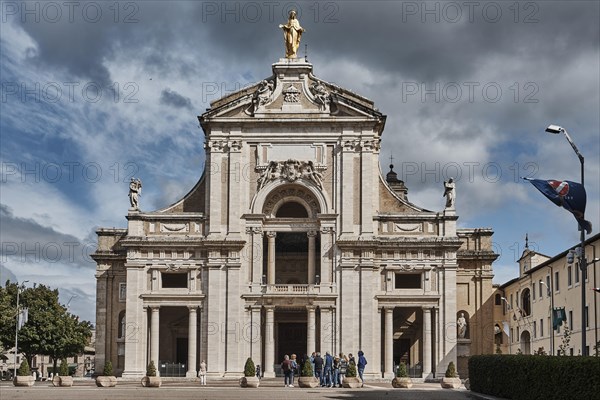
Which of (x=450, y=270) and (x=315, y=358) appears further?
(x=450, y=270)

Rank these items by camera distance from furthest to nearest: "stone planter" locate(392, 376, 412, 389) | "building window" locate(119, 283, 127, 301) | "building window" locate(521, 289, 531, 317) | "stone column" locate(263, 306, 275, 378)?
"building window" locate(521, 289, 531, 317), "building window" locate(119, 283, 127, 301), "stone column" locate(263, 306, 275, 378), "stone planter" locate(392, 376, 412, 389)

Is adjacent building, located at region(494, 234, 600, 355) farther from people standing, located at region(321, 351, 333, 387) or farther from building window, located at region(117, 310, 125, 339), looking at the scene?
building window, located at region(117, 310, 125, 339)

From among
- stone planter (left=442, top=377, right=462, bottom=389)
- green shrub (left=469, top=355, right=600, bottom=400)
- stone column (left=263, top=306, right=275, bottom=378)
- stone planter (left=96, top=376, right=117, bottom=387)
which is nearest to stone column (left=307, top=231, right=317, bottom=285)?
stone column (left=263, top=306, right=275, bottom=378)

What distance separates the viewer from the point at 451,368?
57.1 meters

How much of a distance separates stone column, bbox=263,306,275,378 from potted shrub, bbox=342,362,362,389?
12648mm

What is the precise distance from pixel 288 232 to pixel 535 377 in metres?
39.3

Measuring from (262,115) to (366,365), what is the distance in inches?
755

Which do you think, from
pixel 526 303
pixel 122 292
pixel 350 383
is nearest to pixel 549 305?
pixel 526 303

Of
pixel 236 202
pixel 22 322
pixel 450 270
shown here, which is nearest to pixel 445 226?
pixel 450 270

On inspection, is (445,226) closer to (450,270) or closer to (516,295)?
(450,270)

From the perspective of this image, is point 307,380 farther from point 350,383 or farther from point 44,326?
point 44,326

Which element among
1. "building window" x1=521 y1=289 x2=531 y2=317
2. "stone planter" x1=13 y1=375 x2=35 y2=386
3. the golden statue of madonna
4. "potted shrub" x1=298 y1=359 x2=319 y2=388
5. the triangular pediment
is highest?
the golden statue of madonna

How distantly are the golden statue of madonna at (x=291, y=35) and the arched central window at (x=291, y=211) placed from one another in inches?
434

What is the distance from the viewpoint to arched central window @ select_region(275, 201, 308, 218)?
7169 centimetres
